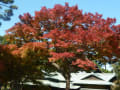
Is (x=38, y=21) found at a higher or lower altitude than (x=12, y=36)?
higher

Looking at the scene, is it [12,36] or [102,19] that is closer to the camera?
[102,19]

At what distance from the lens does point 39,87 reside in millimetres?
19578

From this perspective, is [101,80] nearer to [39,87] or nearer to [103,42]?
[39,87]

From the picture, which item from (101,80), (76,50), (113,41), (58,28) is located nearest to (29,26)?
(58,28)

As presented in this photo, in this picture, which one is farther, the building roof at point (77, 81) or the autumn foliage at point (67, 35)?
the building roof at point (77, 81)

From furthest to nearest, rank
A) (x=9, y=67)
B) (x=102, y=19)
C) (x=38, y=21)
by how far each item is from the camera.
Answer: (x=38, y=21) → (x=102, y=19) → (x=9, y=67)

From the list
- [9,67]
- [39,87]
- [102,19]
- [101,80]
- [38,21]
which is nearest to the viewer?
[9,67]

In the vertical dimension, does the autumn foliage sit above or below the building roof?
above

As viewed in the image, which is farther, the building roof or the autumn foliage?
the building roof

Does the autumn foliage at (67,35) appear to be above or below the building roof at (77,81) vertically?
above

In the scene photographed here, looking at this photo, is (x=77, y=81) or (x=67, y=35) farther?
(x=77, y=81)

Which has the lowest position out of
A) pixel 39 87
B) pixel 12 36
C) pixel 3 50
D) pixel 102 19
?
pixel 39 87

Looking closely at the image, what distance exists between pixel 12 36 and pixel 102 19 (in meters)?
8.36

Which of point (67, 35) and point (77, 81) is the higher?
point (67, 35)
